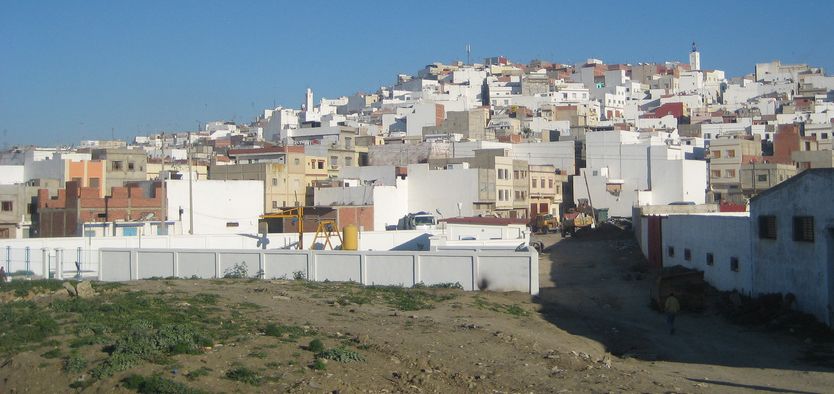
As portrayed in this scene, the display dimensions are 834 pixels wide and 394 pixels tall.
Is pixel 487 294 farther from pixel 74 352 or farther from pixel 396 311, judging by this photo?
pixel 74 352

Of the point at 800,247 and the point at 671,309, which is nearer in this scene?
the point at 671,309

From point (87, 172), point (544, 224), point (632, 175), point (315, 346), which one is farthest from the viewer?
point (632, 175)

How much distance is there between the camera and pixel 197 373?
14.8 m

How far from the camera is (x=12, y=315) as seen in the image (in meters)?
19.3

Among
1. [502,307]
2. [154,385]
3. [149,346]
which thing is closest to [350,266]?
[502,307]

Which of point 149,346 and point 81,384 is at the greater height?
point 149,346

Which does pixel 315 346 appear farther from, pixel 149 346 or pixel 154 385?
pixel 154 385

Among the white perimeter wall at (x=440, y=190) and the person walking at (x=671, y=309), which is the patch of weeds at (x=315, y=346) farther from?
the white perimeter wall at (x=440, y=190)

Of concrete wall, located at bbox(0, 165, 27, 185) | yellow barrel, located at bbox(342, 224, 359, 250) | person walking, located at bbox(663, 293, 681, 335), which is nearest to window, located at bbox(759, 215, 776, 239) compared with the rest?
person walking, located at bbox(663, 293, 681, 335)

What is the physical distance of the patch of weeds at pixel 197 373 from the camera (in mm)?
14621

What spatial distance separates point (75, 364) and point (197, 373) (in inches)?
89.4

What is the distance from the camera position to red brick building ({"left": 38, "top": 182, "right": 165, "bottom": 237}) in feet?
154

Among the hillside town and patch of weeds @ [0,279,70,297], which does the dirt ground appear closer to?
patch of weeds @ [0,279,70,297]

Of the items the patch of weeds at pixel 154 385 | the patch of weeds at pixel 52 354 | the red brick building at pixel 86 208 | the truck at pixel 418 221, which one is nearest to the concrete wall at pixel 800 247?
the patch of weeds at pixel 154 385
